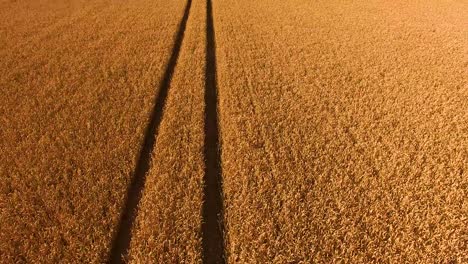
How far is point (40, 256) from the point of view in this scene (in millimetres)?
4434

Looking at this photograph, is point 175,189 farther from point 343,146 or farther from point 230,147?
point 343,146

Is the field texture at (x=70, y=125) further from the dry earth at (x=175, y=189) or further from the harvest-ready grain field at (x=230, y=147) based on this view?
the dry earth at (x=175, y=189)

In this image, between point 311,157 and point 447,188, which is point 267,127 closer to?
point 311,157

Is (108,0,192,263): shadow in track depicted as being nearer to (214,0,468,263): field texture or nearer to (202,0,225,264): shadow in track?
(202,0,225,264): shadow in track

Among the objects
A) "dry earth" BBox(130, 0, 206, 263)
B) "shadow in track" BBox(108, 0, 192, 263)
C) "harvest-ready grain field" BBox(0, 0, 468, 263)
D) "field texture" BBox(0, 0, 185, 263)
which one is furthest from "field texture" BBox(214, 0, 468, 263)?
"field texture" BBox(0, 0, 185, 263)

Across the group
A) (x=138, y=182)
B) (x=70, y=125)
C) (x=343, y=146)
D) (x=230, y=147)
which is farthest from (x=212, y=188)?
(x=70, y=125)

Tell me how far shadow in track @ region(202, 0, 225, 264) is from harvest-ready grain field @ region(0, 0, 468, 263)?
2 centimetres

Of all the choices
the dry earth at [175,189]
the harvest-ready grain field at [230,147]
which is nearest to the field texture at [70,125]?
the harvest-ready grain field at [230,147]

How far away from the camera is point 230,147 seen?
645cm

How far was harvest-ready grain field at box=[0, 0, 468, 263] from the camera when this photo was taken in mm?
4758

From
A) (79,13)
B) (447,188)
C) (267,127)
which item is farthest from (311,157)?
(79,13)

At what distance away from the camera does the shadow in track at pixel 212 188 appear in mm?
4695

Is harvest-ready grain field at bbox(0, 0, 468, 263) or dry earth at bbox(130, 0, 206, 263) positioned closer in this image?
dry earth at bbox(130, 0, 206, 263)

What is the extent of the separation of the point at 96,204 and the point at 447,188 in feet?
19.6
